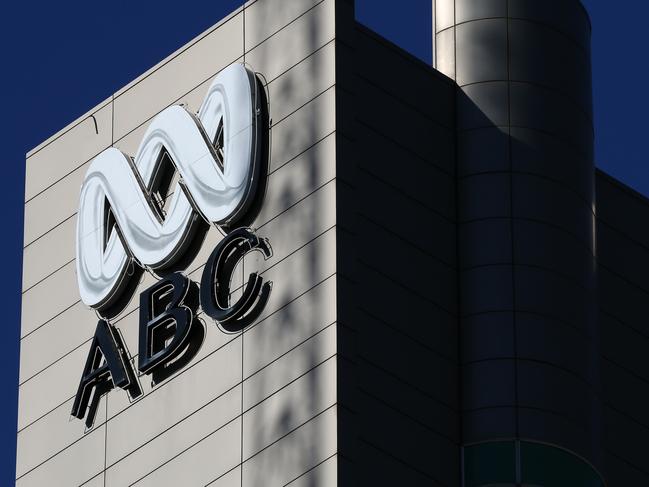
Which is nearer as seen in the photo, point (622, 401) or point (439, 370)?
point (439, 370)

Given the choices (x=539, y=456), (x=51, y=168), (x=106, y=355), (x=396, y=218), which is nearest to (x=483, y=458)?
(x=539, y=456)

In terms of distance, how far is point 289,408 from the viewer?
70.8m

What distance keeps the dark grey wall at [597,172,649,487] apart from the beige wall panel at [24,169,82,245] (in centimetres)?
1527

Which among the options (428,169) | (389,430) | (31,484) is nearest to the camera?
(389,430)

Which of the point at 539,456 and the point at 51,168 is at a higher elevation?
the point at 51,168

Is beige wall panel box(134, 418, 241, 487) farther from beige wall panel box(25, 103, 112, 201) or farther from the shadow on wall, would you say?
beige wall panel box(25, 103, 112, 201)

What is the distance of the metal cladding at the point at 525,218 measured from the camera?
73.1m

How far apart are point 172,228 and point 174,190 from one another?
125 centimetres

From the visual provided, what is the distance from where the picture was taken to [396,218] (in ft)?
242

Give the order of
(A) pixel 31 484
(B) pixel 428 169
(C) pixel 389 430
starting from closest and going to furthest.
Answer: (C) pixel 389 430 < (B) pixel 428 169 < (A) pixel 31 484

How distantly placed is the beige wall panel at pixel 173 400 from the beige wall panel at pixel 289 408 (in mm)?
1614

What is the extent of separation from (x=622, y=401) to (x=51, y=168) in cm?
1864

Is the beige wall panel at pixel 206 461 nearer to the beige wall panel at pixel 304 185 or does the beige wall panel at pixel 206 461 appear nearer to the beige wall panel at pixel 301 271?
the beige wall panel at pixel 301 271

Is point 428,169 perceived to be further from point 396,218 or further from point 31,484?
point 31,484
